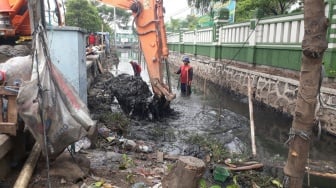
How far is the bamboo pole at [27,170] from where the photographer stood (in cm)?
338

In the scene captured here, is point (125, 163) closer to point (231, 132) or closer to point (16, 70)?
point (16, 70)

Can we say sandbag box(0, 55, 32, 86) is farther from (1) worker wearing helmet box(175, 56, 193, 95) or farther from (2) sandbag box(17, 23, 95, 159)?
(1) worker wearing helmet box(175, 56, 193, 95)

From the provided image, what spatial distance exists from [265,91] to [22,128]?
344 inches

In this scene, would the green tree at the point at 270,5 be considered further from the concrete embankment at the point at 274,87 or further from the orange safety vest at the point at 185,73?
Answer: the orange safety vest at the point at 185,73

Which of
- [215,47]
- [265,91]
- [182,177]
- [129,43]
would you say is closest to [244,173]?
[182,177]

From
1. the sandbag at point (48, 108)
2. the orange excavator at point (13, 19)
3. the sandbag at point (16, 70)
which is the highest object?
the orange excavator at point (13, 19)

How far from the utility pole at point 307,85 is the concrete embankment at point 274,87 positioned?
2855 millimetres

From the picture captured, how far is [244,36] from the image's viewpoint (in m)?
14.1

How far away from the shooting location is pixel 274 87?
10570 millimetres

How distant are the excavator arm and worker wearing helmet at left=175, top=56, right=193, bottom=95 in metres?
3.33

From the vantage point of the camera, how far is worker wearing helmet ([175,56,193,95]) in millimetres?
12127

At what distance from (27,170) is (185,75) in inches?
359

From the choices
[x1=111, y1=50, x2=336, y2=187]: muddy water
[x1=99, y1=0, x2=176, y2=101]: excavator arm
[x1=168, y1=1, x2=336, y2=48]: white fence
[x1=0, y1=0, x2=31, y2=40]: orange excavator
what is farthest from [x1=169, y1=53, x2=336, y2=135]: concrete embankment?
[x1=0, y1=0, x2=31, y2=40]: orange excavator

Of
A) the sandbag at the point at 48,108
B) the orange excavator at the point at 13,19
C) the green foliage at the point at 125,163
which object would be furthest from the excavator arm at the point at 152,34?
the sandbag at the point at 48,108
